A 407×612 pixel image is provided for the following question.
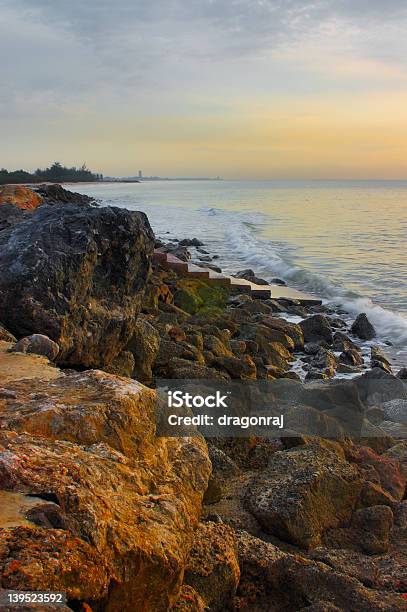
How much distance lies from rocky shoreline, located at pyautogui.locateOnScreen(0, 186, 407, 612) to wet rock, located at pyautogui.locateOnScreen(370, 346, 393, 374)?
5.12ft

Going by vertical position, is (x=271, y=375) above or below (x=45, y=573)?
below

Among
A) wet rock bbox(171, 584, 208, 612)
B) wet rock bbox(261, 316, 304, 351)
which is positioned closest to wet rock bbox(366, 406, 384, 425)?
wet rock bbox(261, 316, 304, 351)

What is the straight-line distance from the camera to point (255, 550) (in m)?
3.15

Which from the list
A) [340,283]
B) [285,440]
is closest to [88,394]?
[285,440]

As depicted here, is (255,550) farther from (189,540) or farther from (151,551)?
(151,551)

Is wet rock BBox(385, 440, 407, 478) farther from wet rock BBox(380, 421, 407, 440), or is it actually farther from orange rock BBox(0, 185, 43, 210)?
orange rock BBox(0, 185, 43, 210)

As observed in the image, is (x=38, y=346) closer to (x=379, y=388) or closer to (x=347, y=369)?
(x=379, y=388)

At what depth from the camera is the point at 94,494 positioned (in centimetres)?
225

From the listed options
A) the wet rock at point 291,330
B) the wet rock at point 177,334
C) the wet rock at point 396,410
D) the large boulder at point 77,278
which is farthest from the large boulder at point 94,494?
the wet rock at point 291,330

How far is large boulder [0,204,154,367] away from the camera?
5.23 m

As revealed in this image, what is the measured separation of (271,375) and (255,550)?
15.3 feet

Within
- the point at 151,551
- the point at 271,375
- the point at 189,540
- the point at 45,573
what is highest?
the point at 45,573

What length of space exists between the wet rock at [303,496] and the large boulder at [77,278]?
7.74 ft

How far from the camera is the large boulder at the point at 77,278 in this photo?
17.2ft
